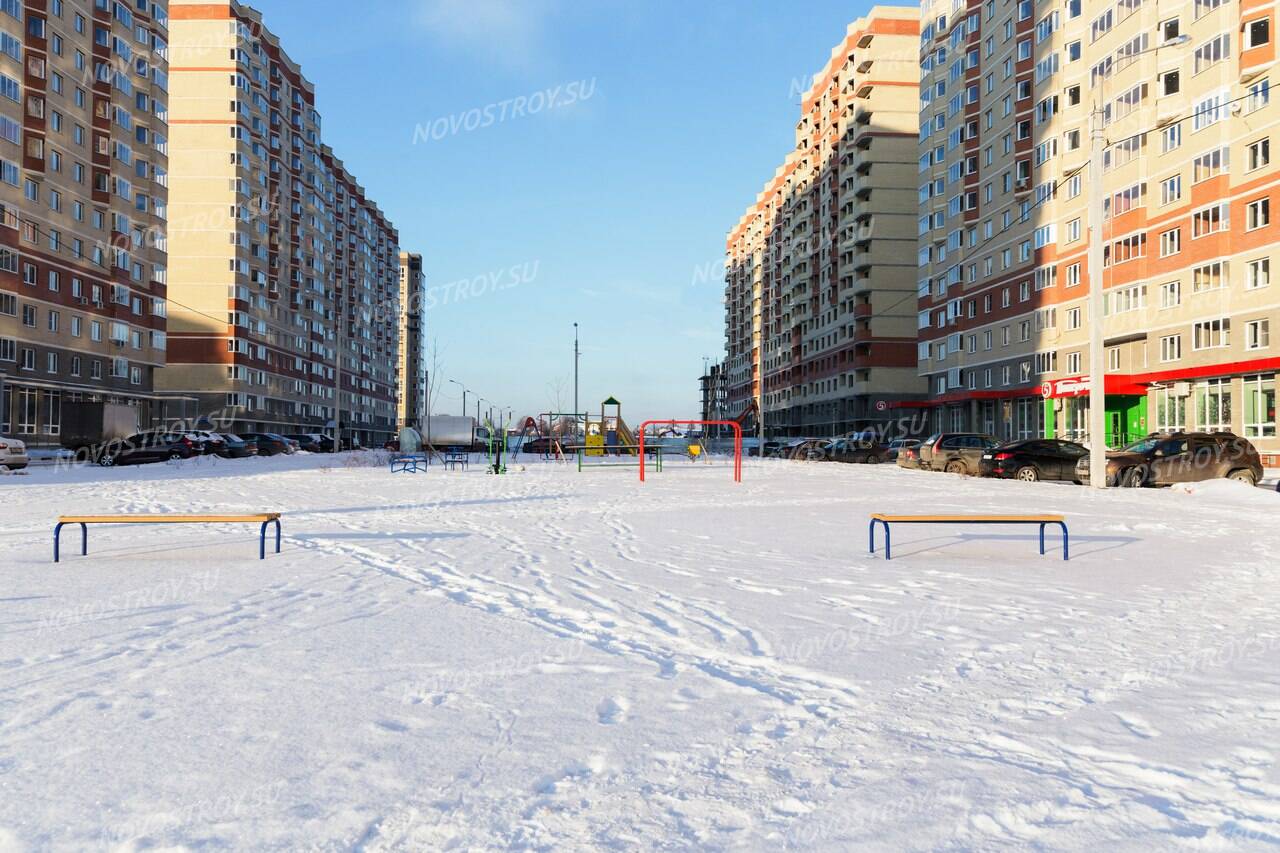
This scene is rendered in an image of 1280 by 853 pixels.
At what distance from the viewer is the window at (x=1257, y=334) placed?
31.3 meters

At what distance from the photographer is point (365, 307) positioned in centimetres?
11750

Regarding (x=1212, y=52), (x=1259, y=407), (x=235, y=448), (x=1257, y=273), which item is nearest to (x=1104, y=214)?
(x=1212, y=52)

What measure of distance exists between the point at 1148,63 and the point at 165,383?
2832 inches

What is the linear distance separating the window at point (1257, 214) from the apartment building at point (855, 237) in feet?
111

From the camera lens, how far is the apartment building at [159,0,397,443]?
2830 inches

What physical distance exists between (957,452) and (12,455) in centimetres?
3157

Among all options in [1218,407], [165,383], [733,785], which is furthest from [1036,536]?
[165,383]

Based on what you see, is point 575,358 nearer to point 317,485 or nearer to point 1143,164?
point 1143,164

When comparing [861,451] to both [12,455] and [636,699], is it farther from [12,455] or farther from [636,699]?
[636,699]

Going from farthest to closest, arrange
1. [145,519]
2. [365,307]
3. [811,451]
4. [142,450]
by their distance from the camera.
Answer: [365,307], [811,451], [142,450], [145,519]

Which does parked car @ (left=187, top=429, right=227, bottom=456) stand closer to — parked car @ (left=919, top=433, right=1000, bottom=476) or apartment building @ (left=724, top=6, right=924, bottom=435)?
parked car @ (left=919, top=433, right=1000, bottom=476)

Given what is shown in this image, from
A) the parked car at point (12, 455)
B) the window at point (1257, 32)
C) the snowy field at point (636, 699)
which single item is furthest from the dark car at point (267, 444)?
the window at point (1257, 32)

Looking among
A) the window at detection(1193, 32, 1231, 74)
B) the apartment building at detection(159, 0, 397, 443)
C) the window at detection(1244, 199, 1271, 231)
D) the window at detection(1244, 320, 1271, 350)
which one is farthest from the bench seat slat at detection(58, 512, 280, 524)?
the apartment building at detection(159, 0, 397, 443)

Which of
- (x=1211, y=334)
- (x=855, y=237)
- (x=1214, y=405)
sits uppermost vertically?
(x=855, y=237)
